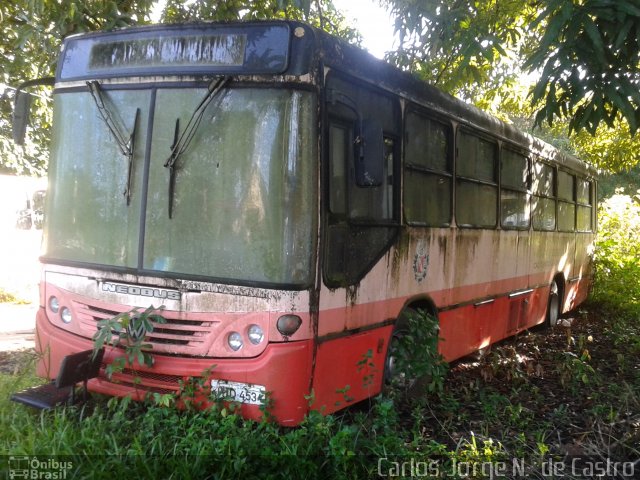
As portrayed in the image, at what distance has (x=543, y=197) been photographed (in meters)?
9.37

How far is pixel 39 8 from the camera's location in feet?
19.4

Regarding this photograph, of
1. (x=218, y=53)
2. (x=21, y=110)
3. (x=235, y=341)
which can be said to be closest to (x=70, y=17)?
(x=21, y=110)

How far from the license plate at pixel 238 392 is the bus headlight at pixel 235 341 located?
0.22 m

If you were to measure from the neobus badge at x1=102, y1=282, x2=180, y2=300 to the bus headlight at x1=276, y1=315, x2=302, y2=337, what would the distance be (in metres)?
0.75

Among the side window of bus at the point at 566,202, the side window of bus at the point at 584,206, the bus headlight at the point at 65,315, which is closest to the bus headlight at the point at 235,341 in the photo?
the bus headlight at the point at 65,315

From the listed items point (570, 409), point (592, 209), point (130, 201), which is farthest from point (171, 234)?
point (592, 209)

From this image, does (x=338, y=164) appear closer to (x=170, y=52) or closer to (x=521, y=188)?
(x=170, y=52)

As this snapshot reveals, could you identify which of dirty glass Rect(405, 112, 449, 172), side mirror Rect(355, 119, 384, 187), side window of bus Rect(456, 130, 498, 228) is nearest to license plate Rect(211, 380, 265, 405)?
side mirror Rect(355, 119, 384, 187)

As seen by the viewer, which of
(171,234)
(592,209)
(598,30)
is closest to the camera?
(171,234)

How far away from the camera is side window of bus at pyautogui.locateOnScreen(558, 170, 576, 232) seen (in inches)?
404

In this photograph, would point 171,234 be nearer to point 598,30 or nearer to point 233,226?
point 233,226

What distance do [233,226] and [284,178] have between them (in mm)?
463

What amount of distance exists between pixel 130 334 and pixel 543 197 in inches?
274

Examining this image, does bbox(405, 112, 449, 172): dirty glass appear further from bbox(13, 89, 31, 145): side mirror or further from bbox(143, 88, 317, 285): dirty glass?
bbox(13, 89, 31, 145): side mirror
